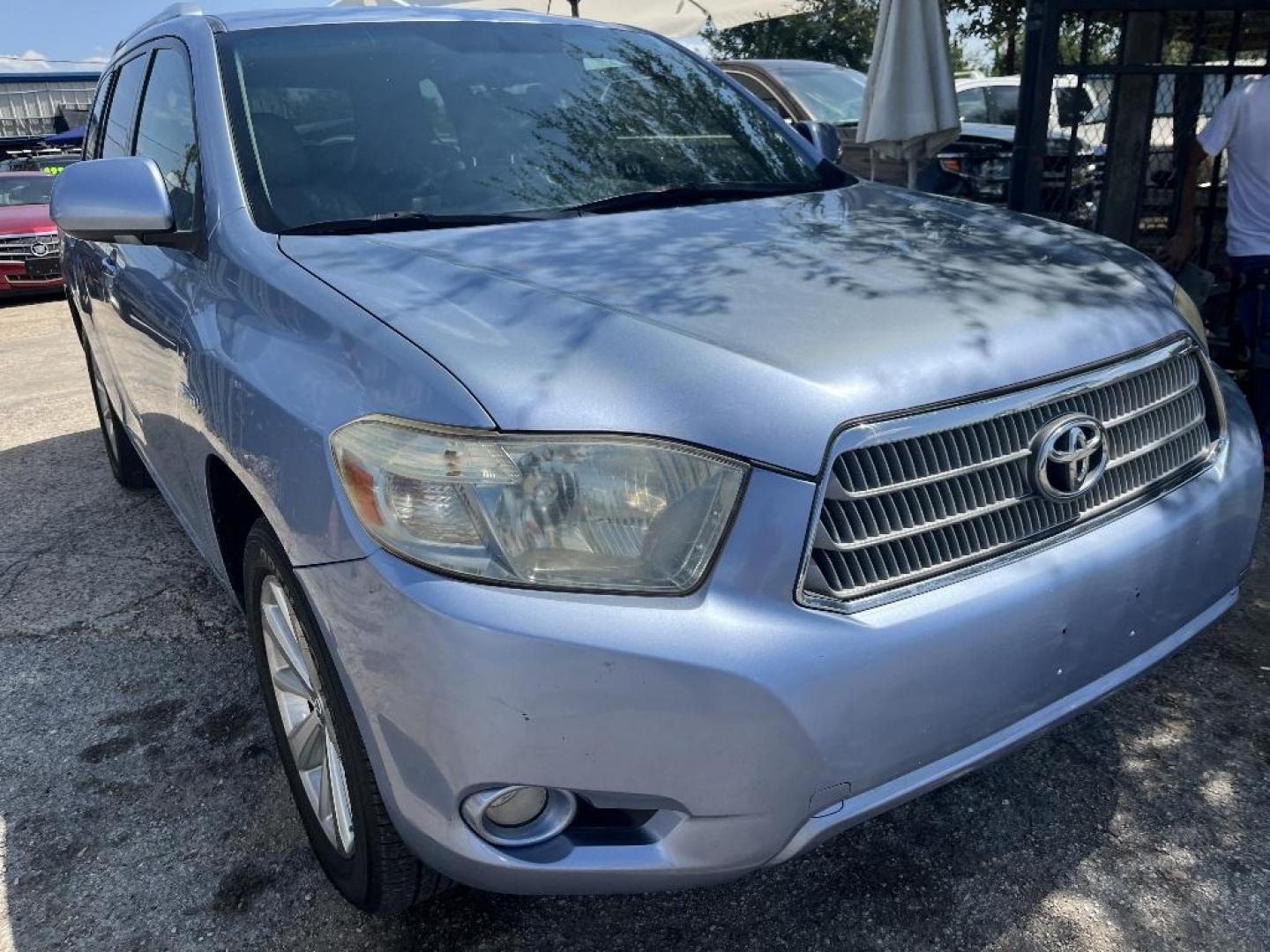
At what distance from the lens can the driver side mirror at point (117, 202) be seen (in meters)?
2.53

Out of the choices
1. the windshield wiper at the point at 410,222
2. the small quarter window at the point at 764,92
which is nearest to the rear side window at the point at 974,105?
the small quarter window at the point at 764,92

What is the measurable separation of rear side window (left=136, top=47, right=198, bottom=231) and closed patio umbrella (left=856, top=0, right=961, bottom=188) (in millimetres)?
3888

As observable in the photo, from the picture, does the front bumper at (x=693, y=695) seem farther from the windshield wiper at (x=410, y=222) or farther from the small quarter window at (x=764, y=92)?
the small quarter window at (x=764, y=92)

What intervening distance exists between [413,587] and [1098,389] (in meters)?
1.29

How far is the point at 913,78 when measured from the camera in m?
5.88

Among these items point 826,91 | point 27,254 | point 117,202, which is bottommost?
point 27,254

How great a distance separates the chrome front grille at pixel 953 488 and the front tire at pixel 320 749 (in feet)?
2.79

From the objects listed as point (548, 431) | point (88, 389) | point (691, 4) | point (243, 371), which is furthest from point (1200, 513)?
point (691, 4)

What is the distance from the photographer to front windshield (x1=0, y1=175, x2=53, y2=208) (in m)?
12.6

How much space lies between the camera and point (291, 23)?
9.98 feet

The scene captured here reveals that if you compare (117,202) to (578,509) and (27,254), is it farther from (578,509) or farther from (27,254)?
(27,254)

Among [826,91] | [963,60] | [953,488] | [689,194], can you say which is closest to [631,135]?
[689,194]

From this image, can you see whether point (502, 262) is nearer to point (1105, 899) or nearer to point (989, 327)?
point (989, 327)

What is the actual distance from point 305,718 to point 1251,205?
14.2 ft
